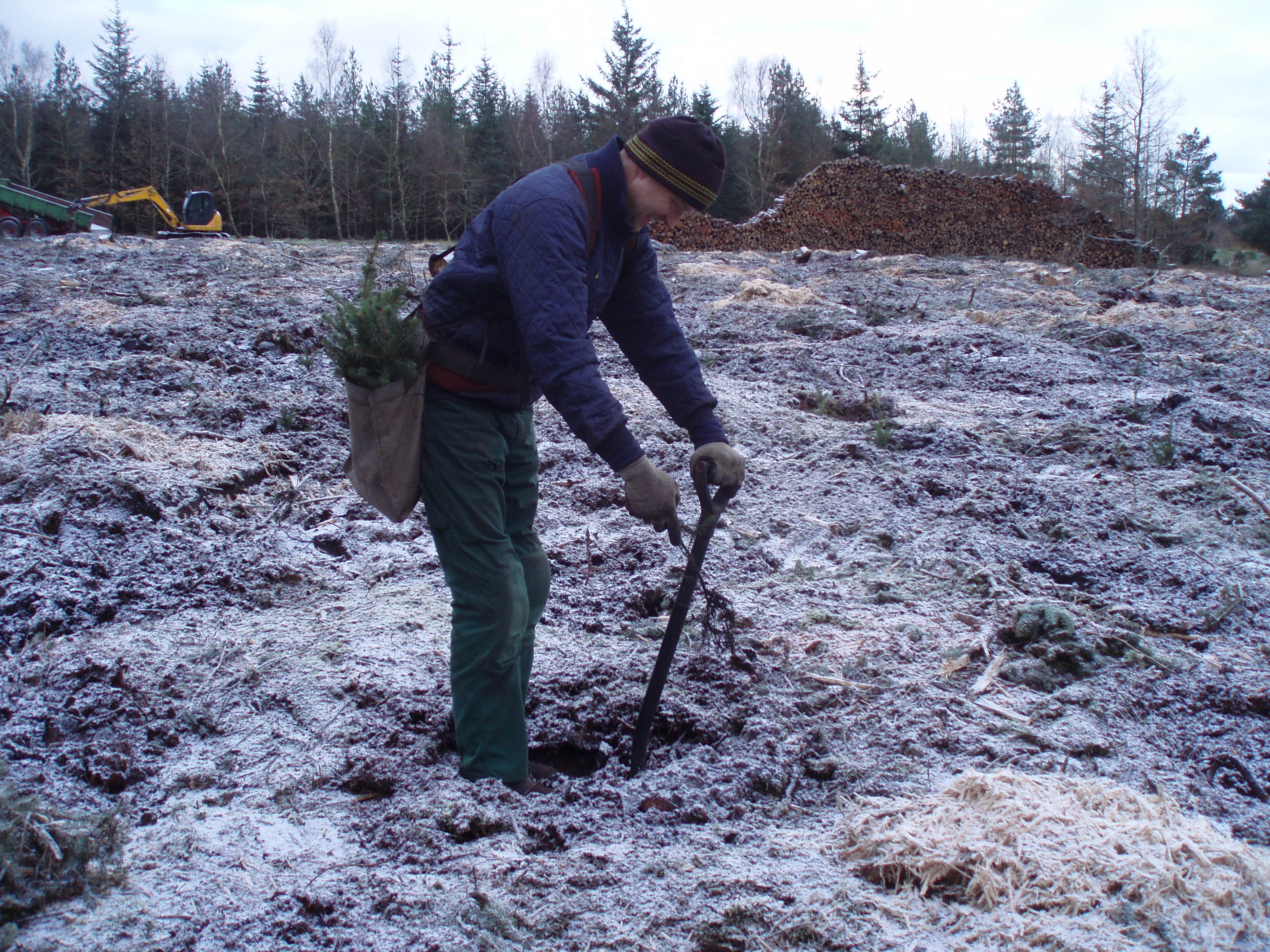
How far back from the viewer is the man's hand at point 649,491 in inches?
69.5

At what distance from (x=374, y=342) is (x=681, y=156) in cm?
83

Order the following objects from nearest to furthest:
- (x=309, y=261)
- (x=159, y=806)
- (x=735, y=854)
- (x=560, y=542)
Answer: (x=735, y=854) → (x=159, y=806) → (x=560, y=542) → (x=309, y=261)

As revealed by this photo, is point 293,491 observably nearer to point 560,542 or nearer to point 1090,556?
point 560,542

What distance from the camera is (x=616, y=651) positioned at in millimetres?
2695

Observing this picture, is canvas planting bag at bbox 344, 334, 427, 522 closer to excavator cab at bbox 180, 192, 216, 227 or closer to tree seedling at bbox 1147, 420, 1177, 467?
tree seedling at bbox 1147, 420, 1177, 467

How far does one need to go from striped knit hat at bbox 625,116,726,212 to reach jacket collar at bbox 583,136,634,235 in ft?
0.13

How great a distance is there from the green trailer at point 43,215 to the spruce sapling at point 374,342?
1628cm

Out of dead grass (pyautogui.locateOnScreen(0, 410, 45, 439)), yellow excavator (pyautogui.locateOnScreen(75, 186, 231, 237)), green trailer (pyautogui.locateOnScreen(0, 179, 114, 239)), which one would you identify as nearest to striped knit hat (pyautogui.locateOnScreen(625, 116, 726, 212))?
dead grass (pyautogui.locateOnScreen(0, 410, 45, 439))

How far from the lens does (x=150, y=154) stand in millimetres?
24031

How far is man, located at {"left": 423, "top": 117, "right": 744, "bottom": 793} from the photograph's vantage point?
169 centimetres

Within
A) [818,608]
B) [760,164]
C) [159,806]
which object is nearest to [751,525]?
[818,608]

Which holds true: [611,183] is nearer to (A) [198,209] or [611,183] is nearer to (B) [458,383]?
(B) [458,383]

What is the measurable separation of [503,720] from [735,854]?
63cm

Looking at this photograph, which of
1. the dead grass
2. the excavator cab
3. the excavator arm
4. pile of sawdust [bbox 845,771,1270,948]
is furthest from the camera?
the excavator arm
